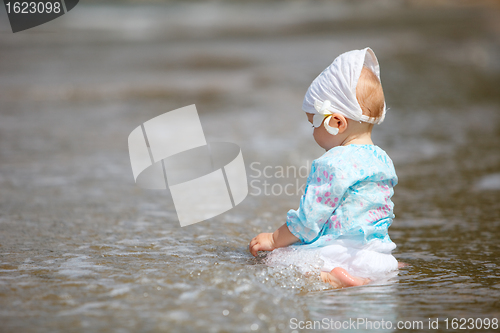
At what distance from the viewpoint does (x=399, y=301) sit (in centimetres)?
193

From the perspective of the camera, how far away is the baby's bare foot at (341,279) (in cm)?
208

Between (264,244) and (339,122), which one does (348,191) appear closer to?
(339,122)

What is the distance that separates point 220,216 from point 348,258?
1.11 m

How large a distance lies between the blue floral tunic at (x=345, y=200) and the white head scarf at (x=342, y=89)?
148 mm

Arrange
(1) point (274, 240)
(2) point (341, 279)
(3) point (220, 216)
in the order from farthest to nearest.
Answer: (3) point (220, 216), (1) point (274, 240), (2) point (341, 279)

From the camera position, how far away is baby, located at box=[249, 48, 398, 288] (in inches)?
85.6

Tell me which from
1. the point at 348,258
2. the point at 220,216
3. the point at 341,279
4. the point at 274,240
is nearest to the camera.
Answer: the point at 341,279

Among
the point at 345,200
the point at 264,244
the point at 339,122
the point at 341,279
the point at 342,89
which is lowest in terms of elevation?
the point at 341,279

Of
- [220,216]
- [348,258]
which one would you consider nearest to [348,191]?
[348,258]

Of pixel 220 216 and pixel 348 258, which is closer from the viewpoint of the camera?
pixel 348 258

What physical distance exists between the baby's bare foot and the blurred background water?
0.12ft

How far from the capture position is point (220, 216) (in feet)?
10.4

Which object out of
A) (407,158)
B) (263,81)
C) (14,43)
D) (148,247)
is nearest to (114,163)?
(148,247)

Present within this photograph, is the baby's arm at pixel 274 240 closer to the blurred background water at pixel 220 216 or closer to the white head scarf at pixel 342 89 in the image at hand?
the blurred background water at pixel 220 216
